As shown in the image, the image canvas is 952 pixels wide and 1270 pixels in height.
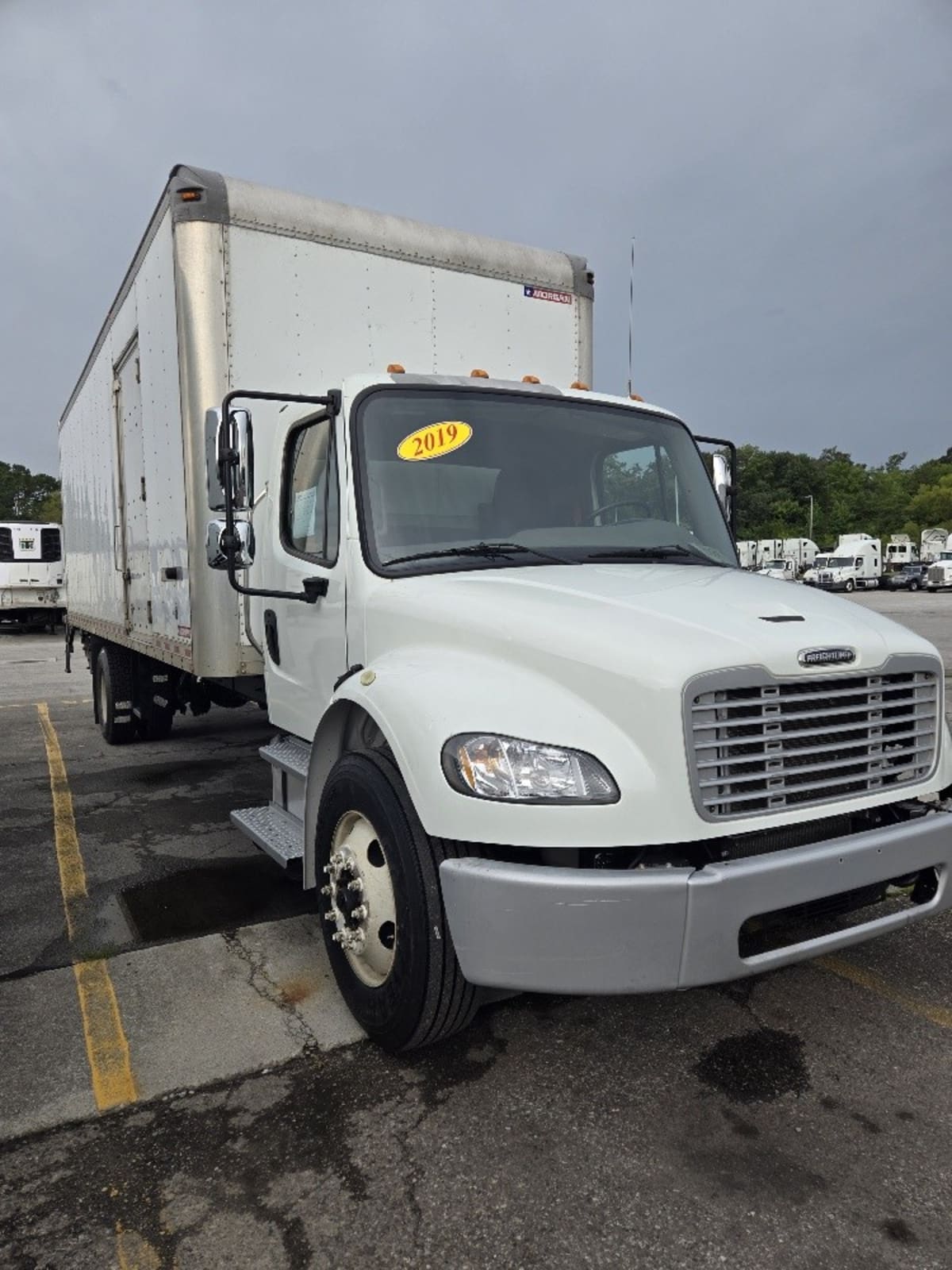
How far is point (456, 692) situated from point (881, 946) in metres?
2.44

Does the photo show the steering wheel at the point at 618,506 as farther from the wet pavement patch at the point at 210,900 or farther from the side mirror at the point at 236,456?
the wet pavement patch at the point at 210,900

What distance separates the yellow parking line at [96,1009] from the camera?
Result: 117 inches

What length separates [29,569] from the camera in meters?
23.9

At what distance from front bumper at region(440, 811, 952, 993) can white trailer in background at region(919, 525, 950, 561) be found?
59.3 meters

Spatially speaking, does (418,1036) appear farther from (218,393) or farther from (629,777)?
(218,393)

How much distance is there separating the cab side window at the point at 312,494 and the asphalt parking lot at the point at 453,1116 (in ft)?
5.89

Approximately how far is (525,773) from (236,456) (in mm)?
1924

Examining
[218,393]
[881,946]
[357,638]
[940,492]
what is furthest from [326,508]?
[940,492]

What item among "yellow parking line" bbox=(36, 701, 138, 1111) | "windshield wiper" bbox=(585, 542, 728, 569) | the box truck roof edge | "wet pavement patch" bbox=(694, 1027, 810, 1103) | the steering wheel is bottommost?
"yellow parking line" bbox=(36, 701, 138, 1111)

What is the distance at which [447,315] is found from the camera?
5422 mm

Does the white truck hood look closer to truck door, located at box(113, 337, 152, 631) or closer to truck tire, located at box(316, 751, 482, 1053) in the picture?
truck tire, located at box(316, 751, 482, 1053)

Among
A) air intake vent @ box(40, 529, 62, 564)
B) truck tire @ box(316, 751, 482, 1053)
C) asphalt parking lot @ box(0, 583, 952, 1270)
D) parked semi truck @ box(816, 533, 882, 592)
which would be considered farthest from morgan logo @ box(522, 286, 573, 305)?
parked semi truck @ box(816, 533, 882, 592)

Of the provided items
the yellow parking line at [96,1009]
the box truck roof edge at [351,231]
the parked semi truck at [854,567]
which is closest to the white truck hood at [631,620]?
the yellow parking line at [96,1009]

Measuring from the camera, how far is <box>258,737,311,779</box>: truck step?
4199 mm
